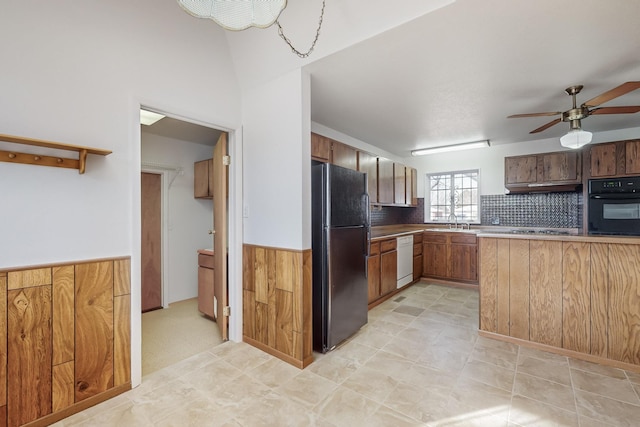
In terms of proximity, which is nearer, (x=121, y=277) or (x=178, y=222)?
(x=121, y=277)

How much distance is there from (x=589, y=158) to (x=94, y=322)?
5784 millimetres

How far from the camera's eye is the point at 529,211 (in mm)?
4695

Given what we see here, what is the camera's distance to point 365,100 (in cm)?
300

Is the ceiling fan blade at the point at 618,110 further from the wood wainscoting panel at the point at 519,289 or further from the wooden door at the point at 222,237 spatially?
the wooden door at the point at 222,237

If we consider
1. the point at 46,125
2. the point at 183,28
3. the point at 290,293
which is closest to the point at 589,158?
the point at 290,293

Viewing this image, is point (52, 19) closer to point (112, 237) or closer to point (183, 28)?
point (183, 28)

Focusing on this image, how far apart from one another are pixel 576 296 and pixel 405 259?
2.25 metres

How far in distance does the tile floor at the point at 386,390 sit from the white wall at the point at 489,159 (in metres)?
3.25

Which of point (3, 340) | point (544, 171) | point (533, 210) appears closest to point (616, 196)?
point (544, 171)

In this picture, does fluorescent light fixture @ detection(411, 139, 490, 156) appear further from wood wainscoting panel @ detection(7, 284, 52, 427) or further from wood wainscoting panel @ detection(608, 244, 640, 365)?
wood wainscoting panel @ detection(7, 284, 52, 427)

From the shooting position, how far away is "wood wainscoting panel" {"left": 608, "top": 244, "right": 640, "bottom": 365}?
2.23 metres

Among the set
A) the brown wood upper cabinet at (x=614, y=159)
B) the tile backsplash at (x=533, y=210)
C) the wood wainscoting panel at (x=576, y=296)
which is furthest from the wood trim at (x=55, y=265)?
the brown wood upper cabinet at (x=614, y=159)

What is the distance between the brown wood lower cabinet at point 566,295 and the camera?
2.26m

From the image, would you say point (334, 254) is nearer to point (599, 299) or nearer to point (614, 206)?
point (599, 299)
